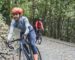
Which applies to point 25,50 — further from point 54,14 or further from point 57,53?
point 54,14

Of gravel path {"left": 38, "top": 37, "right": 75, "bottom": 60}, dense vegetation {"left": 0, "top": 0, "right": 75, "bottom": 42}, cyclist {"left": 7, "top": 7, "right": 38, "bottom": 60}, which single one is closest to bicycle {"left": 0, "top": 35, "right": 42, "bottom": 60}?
cyclist {"left": 7, "top": 7, "right": 38, "bottom": 60}

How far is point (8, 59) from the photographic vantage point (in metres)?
11.8

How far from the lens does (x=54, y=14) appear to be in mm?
36500

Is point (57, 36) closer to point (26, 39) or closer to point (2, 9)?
point (2, 9)

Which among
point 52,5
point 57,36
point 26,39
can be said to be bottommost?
point 57,36

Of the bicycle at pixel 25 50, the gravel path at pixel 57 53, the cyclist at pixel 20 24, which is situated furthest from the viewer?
the gravel path at pixel 57 53

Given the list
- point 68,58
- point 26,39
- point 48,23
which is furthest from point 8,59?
point 48,23

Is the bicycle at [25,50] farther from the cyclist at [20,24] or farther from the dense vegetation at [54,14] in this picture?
the dense vegetation at [54,14]

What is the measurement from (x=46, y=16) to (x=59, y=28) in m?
6.09

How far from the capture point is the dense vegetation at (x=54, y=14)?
30.2 metres

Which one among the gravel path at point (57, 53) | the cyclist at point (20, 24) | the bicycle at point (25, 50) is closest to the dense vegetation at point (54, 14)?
the gravel path at point (57, 53)

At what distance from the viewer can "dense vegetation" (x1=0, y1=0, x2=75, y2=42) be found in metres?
30.2

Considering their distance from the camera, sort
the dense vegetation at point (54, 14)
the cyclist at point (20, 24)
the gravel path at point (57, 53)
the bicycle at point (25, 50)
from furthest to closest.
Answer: the dense vegetation at point (54, 14) → the gravel path at point (57, 53) → the bicycle at point (25, 50) → the cyclist at point (20, 24)

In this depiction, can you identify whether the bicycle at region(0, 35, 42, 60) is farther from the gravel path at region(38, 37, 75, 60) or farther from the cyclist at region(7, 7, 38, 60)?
the gravel path at region(38, 37, 75, 60)
